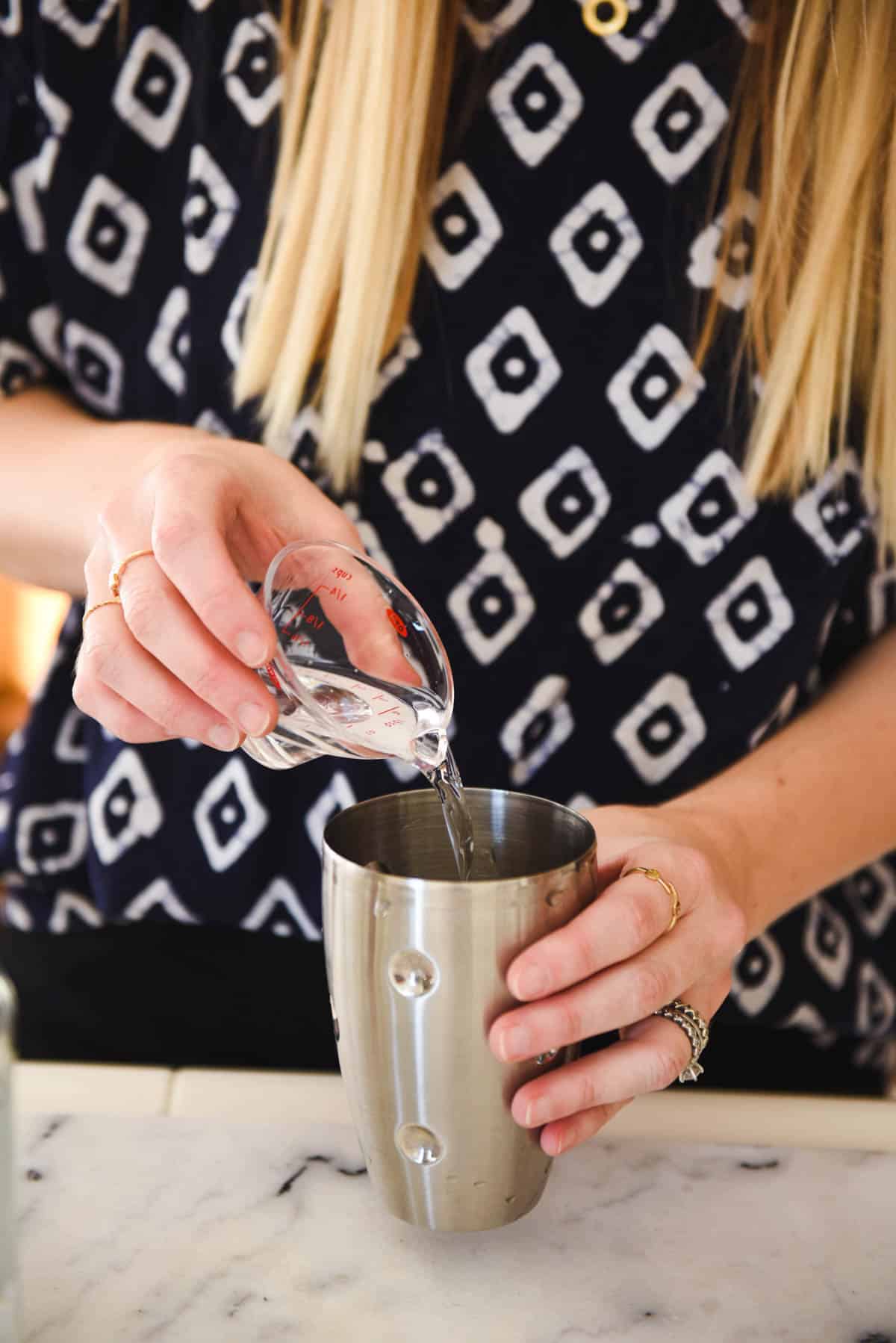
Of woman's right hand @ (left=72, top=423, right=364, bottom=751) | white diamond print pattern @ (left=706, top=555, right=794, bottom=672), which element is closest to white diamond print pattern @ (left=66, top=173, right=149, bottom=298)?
woman's right hand @ (left=72, top=423, right=364, bottom=751)

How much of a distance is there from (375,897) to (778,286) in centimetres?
64

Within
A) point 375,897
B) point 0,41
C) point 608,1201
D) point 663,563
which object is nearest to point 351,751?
point 375,897

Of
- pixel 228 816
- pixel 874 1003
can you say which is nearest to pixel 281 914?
pixel 228 816

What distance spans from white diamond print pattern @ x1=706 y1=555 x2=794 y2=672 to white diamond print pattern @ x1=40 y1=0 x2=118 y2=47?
2.11 ft

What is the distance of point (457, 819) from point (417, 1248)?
209 millimetres

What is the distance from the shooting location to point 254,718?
0.63 metres

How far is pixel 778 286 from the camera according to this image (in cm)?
98

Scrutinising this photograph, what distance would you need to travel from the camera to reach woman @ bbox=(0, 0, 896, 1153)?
932 mm

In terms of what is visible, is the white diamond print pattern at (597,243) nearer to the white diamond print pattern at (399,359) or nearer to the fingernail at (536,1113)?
the white diamond print pattern at (399,359)

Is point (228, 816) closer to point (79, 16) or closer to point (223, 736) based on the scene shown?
point (223, 736)

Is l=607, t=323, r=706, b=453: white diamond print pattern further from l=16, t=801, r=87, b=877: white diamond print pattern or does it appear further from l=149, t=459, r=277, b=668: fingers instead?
l=16, t=801, r=87, b=877: white diamond print pattern

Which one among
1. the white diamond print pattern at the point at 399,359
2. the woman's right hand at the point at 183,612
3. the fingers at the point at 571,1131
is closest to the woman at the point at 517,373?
the white diamond print pattern at the point at 399,359

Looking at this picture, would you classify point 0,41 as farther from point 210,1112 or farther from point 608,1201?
point 608,1201

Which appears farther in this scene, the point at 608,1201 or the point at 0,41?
the point at 0,41
